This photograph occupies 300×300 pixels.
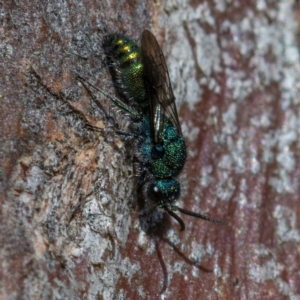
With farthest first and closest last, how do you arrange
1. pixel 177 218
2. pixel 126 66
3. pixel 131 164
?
pixel 126 66, pixel 131 164, pixel 177 218

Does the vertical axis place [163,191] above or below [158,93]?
below

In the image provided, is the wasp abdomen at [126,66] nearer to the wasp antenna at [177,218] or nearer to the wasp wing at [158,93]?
the wasp wing at [158,93]

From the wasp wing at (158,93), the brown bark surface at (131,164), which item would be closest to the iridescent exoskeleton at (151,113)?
the wasp wing at (158,93)

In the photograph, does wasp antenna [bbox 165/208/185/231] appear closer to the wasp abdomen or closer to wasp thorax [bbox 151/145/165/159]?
wasp thorax [bbox 151/145/165/159]

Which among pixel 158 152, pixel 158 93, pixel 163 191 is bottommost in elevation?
pixel 163 191

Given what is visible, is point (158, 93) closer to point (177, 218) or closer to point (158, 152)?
point (158, 152)

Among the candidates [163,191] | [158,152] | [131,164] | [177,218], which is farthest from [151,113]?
Result: [177,218]

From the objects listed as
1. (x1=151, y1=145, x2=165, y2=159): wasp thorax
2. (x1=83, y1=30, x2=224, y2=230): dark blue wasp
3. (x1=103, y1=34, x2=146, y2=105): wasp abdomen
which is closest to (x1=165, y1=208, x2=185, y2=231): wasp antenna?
(x1=83, y1=30, x2=224, y2=230): dark blue wasp
